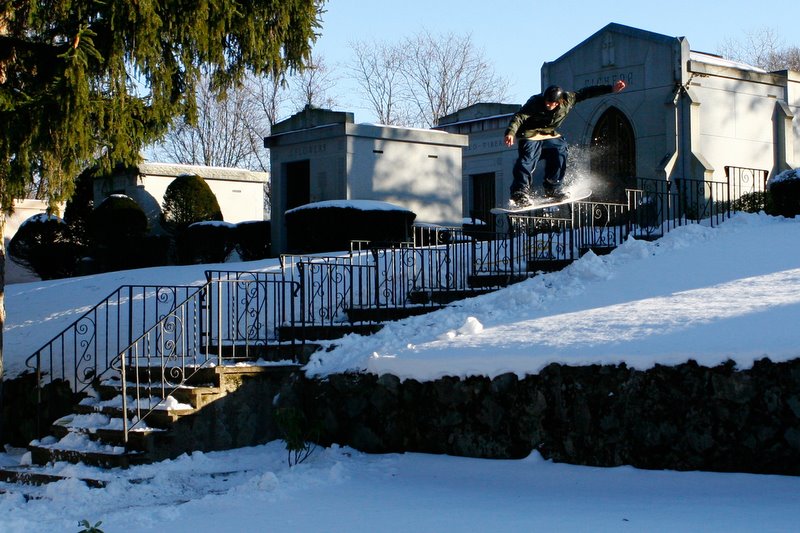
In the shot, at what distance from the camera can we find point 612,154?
21.0 meters

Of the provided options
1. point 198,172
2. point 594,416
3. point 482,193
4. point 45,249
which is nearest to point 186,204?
point 45,249

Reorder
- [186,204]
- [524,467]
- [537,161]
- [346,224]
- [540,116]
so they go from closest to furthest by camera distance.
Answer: [524,467], [540,116], [537,161], [346,224], [186,204]

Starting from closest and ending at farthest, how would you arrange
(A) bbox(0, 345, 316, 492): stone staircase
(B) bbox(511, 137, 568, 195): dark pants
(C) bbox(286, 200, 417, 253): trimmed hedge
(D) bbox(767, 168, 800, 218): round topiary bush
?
(A) bbox(0, 345, 316, 492): stone staircase
(B) bbox(511, 137, 568, 195): dark pants
(D) bbox(767, 168, 800, 218): round topiary bush
(C) bbox(286, 200, 417, 253): trimmed hedge

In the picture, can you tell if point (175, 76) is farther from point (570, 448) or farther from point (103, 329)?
point (570, 448)

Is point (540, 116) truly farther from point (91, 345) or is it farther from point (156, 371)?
point (91, 345)

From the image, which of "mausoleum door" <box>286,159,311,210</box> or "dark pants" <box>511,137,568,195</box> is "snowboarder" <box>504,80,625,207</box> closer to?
"dark pants" <box>511,137,568,195</box>

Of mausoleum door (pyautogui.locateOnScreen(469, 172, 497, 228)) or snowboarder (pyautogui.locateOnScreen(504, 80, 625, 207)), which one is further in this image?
mausoleum door (pyautogui.locateOnScreen(469, 172, 497, 228))

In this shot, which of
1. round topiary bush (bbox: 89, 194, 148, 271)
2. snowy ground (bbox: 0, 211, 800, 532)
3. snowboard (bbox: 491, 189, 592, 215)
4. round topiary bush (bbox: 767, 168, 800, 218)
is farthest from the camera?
round topiary bush (bbox: 89, 194, 148, 271)

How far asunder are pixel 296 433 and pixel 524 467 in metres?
2.12

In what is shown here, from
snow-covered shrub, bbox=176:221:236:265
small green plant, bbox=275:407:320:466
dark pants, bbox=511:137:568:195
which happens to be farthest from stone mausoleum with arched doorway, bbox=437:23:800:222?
small green plant, bbox=275:407:320:466

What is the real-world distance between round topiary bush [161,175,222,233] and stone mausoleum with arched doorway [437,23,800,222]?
8.68 m

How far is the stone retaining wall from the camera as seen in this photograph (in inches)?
292

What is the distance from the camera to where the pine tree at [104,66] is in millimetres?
10266

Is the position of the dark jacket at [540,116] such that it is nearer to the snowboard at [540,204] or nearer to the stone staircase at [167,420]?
the snowboard at [540,204]
